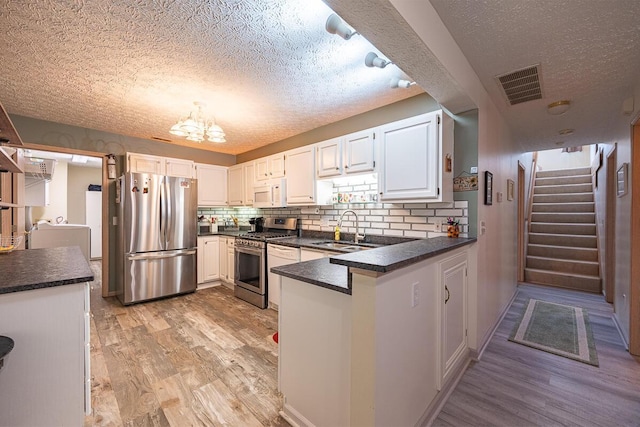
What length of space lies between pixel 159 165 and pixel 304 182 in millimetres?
2357

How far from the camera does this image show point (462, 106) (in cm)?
220

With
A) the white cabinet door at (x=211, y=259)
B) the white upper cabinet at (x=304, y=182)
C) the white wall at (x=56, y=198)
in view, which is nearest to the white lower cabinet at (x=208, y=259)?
the white cabinet door at (x=211, y=259)

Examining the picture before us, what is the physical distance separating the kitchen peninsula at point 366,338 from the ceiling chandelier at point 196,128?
71.7 inches

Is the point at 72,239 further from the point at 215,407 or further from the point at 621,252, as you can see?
the point at 621,252

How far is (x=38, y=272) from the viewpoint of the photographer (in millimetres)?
1331

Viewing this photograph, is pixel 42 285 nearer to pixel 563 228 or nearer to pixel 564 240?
pixel 564 240

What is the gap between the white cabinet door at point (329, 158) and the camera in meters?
3.13

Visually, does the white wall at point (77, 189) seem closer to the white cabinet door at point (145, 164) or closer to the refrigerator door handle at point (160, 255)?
the white cabinet door at point (145, 164)

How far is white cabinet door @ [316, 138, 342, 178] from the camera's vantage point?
3.13 m

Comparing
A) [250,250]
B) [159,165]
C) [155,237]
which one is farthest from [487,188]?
[159,165]

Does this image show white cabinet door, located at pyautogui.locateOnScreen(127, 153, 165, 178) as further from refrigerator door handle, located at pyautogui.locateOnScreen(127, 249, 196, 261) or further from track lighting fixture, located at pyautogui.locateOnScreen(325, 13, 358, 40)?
track lighting fixture, located at pyautogui.locateOnScreen(325, 13, 358, 40)

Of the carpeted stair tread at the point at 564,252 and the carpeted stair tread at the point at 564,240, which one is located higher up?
the carpeted stair tread at the point at 564,240

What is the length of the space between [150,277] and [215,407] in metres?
2.60

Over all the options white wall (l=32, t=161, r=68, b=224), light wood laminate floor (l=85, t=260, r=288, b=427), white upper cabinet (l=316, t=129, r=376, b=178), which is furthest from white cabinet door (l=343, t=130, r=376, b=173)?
white wall (l=32, t=161, r=68, b=224)
